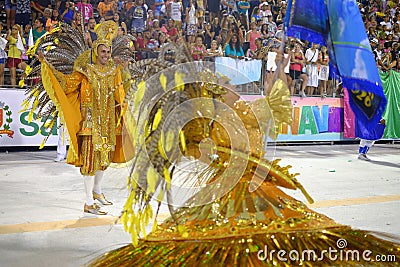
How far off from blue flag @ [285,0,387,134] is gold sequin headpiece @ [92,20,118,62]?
2.40 metres

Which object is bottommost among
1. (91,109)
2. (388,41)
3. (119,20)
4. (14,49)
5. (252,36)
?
(91,109)

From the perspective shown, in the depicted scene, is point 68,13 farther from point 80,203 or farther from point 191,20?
point 80,203

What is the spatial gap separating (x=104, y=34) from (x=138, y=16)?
21.0 feet

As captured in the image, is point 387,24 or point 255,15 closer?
point 255,15

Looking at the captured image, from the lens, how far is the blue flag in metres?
2.54

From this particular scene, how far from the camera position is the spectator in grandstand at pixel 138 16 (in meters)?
10.7

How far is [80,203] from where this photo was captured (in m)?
5.16

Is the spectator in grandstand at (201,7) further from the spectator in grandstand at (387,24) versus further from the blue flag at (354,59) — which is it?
the blue flag at (354,59)

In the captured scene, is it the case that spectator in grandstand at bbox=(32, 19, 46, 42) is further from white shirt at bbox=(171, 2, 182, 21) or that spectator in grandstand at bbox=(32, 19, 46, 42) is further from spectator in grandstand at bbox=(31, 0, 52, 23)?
white shirt at bbox=(171, 2, 182, 21)

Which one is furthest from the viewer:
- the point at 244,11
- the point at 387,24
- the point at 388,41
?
the point at 387,24

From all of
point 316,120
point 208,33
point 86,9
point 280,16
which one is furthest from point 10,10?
point 316,120

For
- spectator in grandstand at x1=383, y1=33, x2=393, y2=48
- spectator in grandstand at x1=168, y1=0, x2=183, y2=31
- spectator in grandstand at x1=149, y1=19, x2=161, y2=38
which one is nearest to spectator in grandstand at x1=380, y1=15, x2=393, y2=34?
spectator in grandstand at x1=383, y1=33, x2=393, y2=48

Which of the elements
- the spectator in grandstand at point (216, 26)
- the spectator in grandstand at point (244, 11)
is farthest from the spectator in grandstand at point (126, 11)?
the spectator in grandstand at point (244, 11)

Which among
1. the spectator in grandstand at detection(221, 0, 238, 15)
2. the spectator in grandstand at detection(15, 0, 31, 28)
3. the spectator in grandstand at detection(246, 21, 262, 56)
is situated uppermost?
the spectator in grandstand at detection(221, 0, 238, 15)
